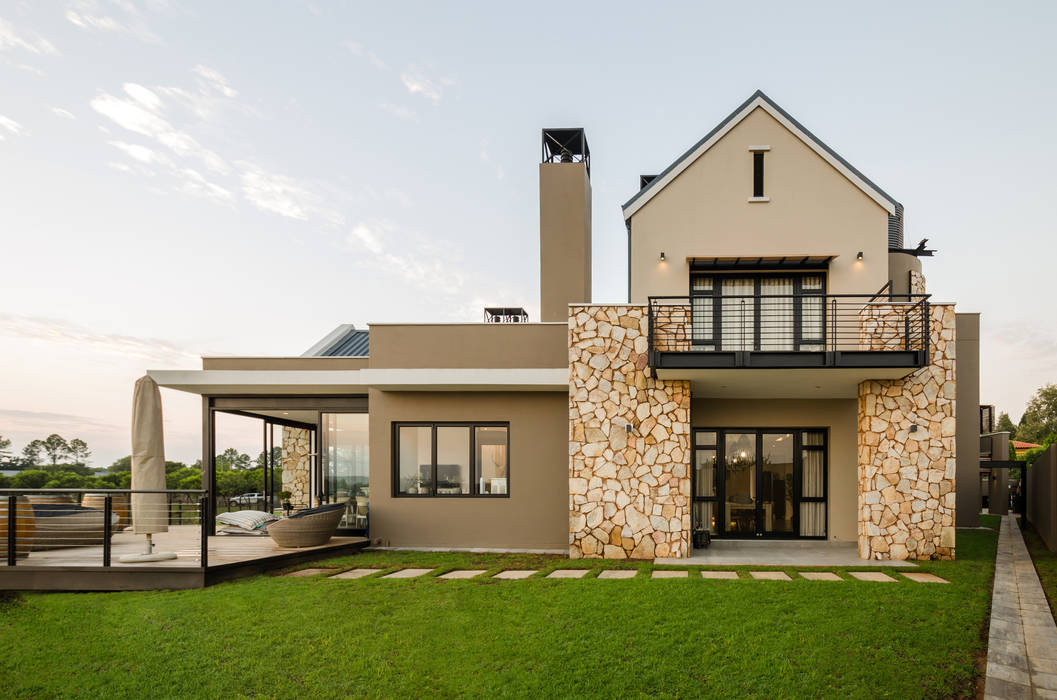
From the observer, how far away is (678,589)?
791 centimetres

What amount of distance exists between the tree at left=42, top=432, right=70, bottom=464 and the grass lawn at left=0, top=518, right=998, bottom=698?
27.8 metres

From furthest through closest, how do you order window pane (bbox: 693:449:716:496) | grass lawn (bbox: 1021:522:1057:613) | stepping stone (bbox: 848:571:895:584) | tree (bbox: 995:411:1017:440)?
tree (bbox: 995:411:1017:440)
window pane (bbox: 693:449:716:496)
stepping stone (bbox: 848:571:895:584)
grass lawn (bbox: 1021:522:1057:613)

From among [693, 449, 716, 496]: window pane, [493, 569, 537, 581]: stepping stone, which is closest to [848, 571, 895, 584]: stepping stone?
[693, 449, 716, 496]: window pane

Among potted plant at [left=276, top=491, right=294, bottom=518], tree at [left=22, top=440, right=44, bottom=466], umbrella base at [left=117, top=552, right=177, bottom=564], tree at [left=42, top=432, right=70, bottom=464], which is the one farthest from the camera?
tree at [left=22, top=440, right=44, bottom=466]

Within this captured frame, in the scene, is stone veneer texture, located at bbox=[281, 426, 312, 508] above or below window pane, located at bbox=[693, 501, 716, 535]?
above

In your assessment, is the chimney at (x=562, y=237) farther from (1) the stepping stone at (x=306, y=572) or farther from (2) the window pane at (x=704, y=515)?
(1) the stepping stone at (x=306, y=572)

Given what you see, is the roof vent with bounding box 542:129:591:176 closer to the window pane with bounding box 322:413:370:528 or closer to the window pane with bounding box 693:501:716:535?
the window pane with bounding box 322:413:370:528

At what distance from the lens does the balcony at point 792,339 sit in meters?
9.79

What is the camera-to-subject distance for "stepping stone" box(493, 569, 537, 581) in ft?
30.0

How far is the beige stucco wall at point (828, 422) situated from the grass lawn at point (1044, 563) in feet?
9.60

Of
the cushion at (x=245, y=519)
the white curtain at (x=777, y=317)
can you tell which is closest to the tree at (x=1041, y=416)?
the white curtain at (x=777, y=317)

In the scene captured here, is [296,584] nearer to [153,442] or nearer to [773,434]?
[153,442]

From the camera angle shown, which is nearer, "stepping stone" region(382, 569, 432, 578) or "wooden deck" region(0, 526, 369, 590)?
"wooden deck" region(0, 526, 369, 590)

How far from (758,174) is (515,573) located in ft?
30.4
